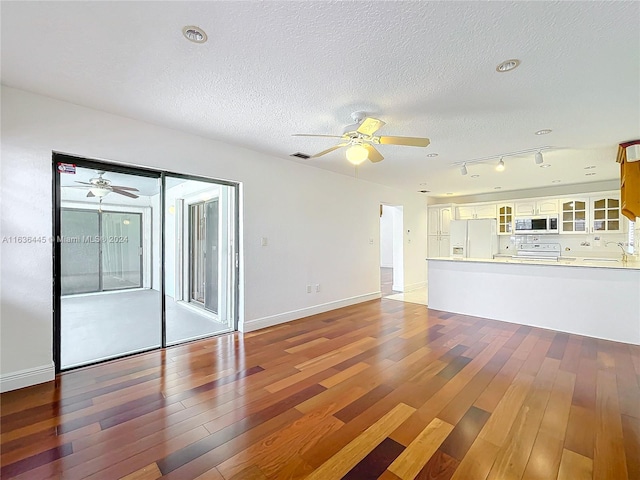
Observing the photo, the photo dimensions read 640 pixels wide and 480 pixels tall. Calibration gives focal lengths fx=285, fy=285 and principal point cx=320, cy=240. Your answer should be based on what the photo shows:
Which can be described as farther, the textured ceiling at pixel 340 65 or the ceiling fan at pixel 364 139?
the ceiling fan at pixel 364 139

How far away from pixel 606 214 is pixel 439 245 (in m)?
3.40

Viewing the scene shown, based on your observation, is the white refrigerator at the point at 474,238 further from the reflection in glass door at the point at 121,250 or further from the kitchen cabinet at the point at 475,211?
the reflection in glass door at the point at 121,250

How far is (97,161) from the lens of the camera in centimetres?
289

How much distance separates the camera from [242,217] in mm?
3988

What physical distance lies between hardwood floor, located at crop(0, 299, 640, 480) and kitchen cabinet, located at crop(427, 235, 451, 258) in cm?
455

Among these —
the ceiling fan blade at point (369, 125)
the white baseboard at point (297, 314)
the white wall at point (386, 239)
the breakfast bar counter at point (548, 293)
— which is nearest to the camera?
the ceiling fan blade at point (369, 125)

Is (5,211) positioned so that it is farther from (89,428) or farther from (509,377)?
(509,377)

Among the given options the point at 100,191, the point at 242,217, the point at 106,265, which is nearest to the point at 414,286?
the point at 242,217

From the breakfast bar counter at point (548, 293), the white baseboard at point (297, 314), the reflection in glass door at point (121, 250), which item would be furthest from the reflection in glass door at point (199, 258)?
the breakfast bar counter at point (548, 293)

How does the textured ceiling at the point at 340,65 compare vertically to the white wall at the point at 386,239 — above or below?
above

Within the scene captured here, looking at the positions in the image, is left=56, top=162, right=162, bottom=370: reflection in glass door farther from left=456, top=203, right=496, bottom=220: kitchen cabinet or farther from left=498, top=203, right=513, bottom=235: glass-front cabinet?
left=498, top=203, right=513, bottom=235: glass-front cabinet

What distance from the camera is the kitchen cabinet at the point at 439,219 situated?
312 inches

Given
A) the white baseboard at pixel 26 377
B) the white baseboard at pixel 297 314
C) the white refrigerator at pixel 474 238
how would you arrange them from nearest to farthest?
the white baseboard at pixel 26 377, the white baseboard at pixel 297 314, the white refrigerator at pixel 474 238

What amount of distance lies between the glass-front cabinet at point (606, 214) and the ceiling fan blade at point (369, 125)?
6.10 meters
